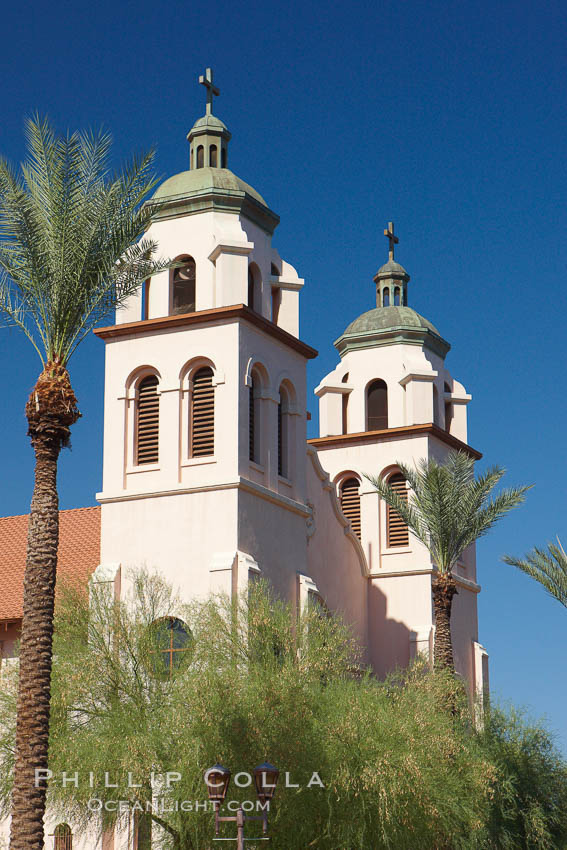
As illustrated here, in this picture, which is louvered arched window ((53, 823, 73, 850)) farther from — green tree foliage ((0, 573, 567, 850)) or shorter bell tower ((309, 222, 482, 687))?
shorter bell tower ((309, 222, 482, 687))

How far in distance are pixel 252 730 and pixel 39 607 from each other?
619 cm

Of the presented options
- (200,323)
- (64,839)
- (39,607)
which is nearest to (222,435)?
(200,323)

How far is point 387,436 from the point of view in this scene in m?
41.6

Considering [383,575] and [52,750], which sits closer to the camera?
[52,750]

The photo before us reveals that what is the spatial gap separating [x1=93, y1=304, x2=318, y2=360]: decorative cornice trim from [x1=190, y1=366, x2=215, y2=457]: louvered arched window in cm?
120

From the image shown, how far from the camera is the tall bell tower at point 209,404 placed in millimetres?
30953

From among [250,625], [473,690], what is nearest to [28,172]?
[250,625]

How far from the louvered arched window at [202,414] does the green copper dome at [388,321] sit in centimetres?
1177

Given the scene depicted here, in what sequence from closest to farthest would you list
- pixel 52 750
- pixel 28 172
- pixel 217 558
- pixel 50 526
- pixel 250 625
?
pixel 50 526 → pixel 28 172 → pixel 52 750 → pixel 250 625 → pixel 217 558

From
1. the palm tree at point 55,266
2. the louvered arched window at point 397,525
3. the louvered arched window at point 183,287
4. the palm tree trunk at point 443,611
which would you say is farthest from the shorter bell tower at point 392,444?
the palm tree at point 55,266

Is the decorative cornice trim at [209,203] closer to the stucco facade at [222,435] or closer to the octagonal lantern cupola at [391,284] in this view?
the stucco facade at [222,435]

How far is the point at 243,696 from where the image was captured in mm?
24812

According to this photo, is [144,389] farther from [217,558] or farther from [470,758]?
[470,758]

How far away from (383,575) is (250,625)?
13.8 meters
